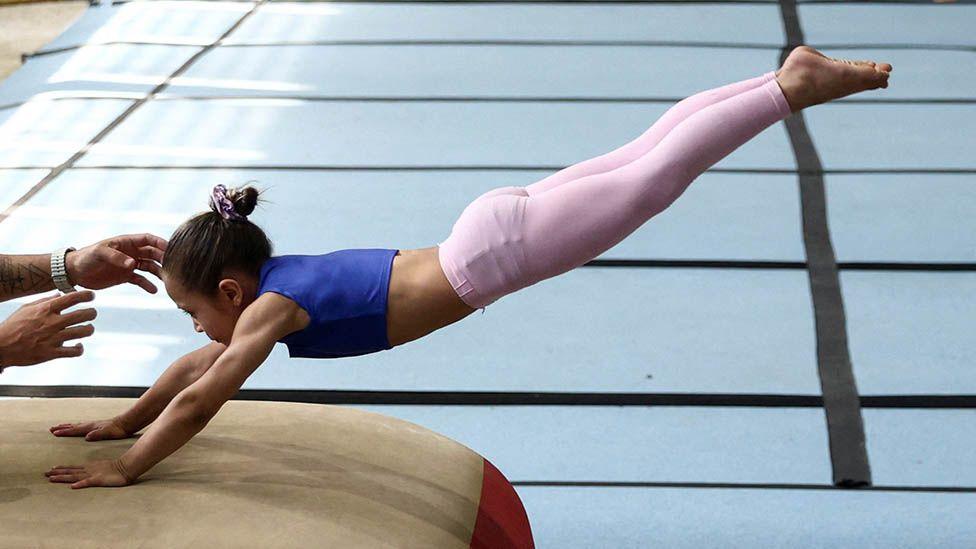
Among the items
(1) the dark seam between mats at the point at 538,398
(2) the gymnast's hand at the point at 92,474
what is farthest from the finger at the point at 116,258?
(1) the dark seam between mats at the point at 538,398

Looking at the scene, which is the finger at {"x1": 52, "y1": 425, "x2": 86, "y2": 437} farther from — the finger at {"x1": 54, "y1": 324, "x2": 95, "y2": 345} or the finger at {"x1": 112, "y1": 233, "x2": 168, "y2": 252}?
the finger at {"x1": 112, "y1": 233, "x2": 168, "y2": 252}

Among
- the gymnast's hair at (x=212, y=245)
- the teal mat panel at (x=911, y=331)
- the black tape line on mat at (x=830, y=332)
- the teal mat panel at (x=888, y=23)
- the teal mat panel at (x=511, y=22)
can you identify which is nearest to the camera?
the gymnast's hair at (x=212, y=245)

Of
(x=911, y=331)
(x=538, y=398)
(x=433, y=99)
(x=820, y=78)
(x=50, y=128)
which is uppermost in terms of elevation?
(x=820, y=78)

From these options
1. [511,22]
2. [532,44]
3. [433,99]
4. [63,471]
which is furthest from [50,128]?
[63,471]

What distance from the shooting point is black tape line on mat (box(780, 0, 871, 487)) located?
3.15 m

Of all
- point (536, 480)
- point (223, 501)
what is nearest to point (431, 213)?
point (536, 480)

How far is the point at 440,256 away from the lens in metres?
2.54

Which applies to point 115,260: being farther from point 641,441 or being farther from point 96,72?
point 96,72

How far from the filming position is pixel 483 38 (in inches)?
271

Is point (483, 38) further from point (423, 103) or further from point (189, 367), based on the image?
point (189, 367)

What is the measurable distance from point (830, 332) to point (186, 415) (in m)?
2.29

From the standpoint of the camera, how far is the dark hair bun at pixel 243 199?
240cm

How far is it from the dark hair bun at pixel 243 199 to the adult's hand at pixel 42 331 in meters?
0.33

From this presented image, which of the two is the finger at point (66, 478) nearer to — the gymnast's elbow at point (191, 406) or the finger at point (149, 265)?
the gymnast's elbow at point (191, 406)
